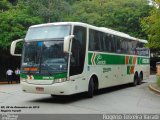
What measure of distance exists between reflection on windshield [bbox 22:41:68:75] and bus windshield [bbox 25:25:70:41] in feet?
1.07

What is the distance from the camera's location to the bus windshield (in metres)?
14.8

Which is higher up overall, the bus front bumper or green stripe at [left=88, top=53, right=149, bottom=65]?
green stripe at [left=88, top=53, right=149, bottom=65]

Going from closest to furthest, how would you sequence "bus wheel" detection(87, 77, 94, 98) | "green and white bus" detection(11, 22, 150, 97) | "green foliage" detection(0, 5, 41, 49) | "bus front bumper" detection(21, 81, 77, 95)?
1. "bus front bumper" detection(21, 81, 77, 95)
2. "green and white bus" detection(11, 22, 150, 97)
3. "bus wheel" detection(87, 77, 94, 98)
4. "green foliage" detection(0, 5, 41, 49)

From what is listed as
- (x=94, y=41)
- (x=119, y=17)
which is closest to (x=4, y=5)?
(x=119, y=17)

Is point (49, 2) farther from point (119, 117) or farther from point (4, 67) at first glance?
point (119, 117)

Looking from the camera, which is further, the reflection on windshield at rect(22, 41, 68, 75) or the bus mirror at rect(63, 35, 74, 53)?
the reflection on windshield at rect(22, 41, 68, 75)

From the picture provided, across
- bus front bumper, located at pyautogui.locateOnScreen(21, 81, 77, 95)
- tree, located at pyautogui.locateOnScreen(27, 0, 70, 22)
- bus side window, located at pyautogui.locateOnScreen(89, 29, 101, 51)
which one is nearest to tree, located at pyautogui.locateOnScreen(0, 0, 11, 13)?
tree, located at pyautogui.locateOnScreen(27, 0, 70, 22)

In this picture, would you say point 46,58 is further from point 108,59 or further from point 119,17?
point 119,17

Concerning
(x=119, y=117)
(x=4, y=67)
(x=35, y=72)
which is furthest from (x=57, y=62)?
(x=4, y=67)

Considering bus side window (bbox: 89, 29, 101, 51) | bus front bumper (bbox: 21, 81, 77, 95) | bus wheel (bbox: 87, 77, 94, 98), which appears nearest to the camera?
bus front bumper (bbox: 21, 81, 77, 95)

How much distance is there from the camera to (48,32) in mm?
15117

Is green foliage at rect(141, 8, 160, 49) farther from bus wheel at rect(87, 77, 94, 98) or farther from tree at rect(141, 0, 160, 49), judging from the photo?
bus wheel at rect(87, 77, 94, 98)

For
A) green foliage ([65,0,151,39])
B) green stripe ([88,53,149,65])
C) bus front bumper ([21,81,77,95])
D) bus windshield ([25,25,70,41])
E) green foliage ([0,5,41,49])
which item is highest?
green foliage ([65,0,151,39])

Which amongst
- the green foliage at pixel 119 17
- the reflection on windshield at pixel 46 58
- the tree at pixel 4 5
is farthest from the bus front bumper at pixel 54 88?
the green foliage at pixel 119 17
